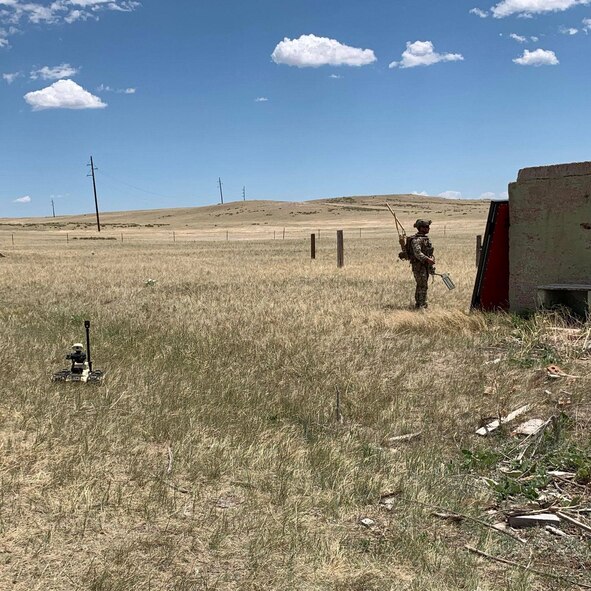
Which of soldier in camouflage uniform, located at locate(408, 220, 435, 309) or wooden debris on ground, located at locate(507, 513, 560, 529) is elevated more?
soldier in camouflage uniform, located at locate(408, 220, 435, 309)

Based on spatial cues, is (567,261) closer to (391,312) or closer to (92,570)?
(391,312)

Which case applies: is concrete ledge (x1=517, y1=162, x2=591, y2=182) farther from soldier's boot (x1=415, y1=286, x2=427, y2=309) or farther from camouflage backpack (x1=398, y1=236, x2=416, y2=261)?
soldier's boot (x1=415, y1=286, x2=427, y2=309)

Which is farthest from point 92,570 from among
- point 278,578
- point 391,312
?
point 391,312

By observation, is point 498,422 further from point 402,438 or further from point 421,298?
point 421,298

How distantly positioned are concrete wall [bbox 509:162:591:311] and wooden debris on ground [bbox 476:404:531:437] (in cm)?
404

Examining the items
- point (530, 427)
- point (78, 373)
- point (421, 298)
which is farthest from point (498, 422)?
point (421, 298)

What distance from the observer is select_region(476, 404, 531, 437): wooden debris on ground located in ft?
17.4

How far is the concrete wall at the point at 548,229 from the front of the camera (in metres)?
8.80

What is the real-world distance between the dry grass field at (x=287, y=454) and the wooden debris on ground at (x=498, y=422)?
0.30 ft

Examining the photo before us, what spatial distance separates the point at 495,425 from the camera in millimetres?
5359

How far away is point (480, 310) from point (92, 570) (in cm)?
833

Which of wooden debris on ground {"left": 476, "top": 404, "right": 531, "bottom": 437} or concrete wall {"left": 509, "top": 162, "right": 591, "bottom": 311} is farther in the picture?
concrete wall {"left": 509, "top": 162, "right": 591, "bottom": 311}

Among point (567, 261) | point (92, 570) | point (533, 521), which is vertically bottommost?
point (533, 521)

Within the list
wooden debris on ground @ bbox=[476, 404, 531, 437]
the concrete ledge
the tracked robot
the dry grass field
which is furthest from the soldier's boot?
the tracked robot
